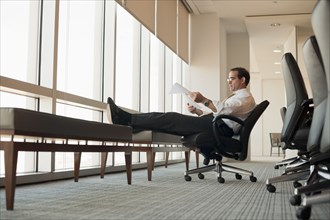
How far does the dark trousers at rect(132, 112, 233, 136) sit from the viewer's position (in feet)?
11.3

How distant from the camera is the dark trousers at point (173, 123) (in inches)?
135

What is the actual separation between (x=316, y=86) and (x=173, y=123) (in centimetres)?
165

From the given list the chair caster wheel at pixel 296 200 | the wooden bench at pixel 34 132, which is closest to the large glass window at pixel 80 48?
the wooden bench at pixel 34 132

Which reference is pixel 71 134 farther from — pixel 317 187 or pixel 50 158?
pixel 50 158

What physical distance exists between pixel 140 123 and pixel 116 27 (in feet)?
6.86

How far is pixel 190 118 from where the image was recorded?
3559 millimetres

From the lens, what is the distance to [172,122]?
11.5 feet

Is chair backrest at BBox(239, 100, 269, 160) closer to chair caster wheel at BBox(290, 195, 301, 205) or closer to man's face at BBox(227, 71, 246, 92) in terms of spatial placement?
man's face at BBox(227, 71, 246, 92)

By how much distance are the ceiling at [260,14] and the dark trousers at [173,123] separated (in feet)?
15.7

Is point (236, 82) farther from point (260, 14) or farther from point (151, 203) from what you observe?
point (260, 14)

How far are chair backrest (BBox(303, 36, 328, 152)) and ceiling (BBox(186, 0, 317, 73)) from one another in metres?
6.08

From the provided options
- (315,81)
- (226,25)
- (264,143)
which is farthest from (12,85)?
(264,143)

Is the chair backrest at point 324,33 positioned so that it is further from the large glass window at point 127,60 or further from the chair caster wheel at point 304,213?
the large glass window at point 127,60

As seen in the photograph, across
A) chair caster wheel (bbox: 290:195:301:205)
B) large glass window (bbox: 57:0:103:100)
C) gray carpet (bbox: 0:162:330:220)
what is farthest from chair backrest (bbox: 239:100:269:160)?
large glass window (bbox: 57:0:103:100)
